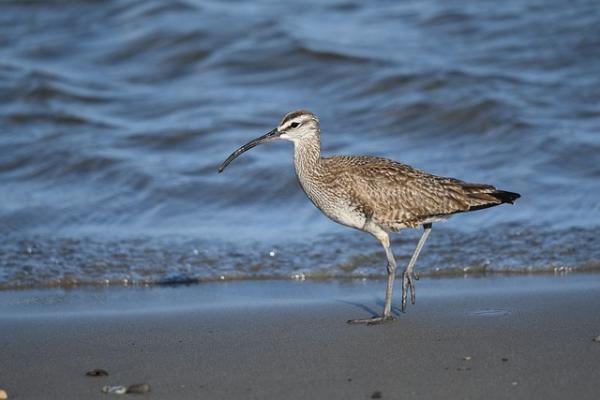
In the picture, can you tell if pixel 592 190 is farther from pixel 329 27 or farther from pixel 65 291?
pixel 329 27

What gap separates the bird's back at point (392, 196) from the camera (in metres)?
7.88

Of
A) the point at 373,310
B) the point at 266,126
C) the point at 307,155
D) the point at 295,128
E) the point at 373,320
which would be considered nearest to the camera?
the point at 373,320

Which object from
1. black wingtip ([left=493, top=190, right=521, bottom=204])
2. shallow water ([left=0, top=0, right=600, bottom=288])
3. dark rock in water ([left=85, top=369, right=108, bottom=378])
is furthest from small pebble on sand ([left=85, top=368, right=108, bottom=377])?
black wingtip ([left=493, top=190, right=521, bottom=204])

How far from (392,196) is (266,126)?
680cm

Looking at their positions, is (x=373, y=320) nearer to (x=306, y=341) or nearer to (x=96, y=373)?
(x=306, y=341)

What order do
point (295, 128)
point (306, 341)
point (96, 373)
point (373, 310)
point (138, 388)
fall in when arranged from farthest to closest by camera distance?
point (295, 128)
point (373, 310)
point (306, 341)
point (96, 373)
point (138, 388)

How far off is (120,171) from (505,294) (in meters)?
6.07

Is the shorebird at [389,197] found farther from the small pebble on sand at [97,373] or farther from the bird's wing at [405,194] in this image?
the small pebble on sand at [97,373]

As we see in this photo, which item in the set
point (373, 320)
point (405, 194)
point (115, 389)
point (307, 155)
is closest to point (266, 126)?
point (307, 155)

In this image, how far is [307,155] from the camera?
8.30m

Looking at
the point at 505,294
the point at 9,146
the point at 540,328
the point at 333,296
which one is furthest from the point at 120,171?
the point at 540,328

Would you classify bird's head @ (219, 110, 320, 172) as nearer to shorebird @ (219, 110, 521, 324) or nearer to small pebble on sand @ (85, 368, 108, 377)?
shorebird @ (219, 110, 521, 324)

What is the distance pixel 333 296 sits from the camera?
859 cm

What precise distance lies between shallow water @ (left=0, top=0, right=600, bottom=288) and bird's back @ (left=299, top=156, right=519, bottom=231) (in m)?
1.53
